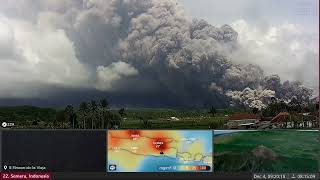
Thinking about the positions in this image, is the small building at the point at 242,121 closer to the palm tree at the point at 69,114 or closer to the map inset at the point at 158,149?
the map inset at the point at 158,149

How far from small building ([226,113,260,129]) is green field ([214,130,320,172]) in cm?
20

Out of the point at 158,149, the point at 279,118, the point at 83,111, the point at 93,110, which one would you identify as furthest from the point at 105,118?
the point at 279,118

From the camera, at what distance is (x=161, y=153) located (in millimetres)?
10617

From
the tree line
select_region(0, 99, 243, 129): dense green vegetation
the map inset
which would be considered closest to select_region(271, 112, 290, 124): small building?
select_region(0, 99, 243, 129): dense green vegetation

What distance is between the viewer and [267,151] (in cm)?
1069

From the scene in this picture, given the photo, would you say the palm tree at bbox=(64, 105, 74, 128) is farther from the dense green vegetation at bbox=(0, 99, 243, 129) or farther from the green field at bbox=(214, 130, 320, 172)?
the green field at bbox=(214, 130, 320, 172)

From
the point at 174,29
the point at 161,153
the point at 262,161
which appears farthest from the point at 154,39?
the point at 262,161

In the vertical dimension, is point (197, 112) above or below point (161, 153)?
above

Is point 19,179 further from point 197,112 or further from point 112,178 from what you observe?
point 197,112

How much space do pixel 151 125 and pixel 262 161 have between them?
7.55 ft

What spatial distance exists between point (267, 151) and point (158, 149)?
2.17 m

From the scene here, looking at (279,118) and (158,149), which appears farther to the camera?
(279,118)

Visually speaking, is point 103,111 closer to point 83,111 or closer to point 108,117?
point 108,117

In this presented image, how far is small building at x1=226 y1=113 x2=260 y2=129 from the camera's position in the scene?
35.3 ft
